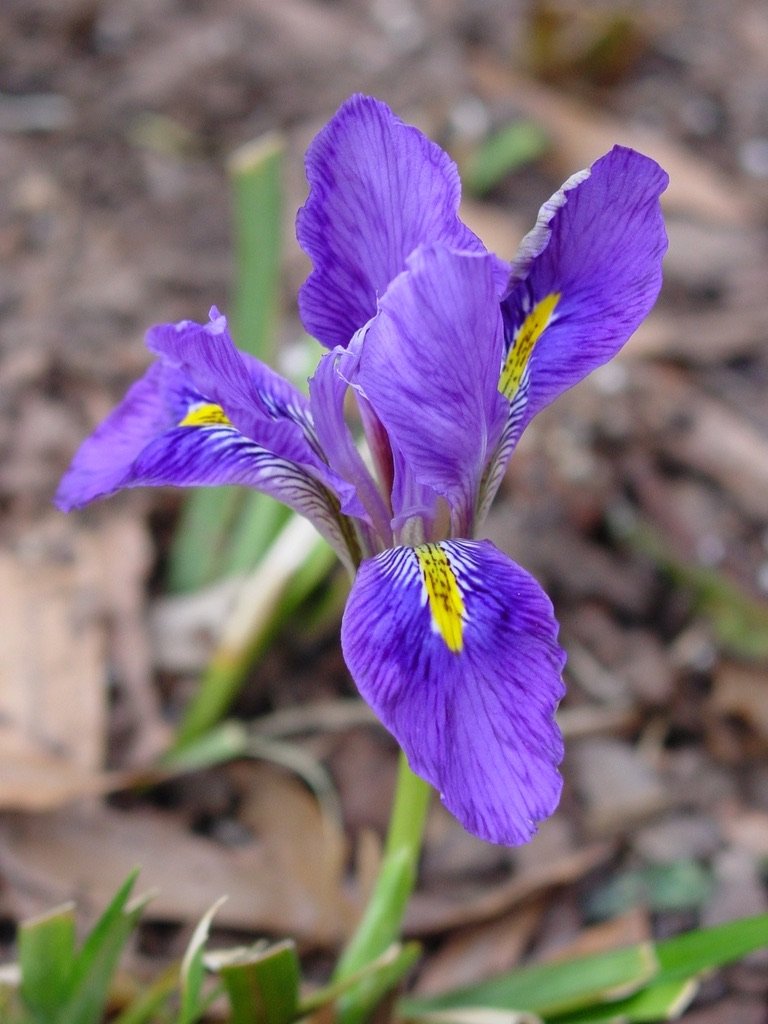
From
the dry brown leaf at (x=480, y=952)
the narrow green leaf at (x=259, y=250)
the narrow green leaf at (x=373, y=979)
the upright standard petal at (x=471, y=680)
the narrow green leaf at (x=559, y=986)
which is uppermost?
the narrow green leaf at (x=259, y=250)

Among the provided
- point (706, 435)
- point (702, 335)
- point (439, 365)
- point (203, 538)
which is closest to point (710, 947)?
point (439, 365)

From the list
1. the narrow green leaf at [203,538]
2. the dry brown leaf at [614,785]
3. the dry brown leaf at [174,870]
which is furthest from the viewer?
the narrow green leaf at [203,538]

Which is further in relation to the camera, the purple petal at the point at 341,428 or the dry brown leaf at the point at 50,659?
the dry brown leaf at the point at 50,659

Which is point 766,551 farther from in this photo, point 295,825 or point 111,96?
point 111,96

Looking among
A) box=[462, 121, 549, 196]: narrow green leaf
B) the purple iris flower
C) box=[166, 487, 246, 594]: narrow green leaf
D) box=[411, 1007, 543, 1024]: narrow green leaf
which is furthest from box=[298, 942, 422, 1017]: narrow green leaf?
box=[462, 121, 549, 196]: narrow green leaf

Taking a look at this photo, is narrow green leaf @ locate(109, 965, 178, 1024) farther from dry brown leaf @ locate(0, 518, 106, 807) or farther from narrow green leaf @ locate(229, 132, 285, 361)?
narrow green leaf @ locate(229, 132, 285, 361)

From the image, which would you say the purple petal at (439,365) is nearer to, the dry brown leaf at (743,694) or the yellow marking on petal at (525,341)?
the yellow marking on petal at (525,341)

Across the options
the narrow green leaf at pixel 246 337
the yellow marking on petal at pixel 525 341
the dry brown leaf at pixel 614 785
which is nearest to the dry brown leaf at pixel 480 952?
the dry brown leaf at pixel 614 785
